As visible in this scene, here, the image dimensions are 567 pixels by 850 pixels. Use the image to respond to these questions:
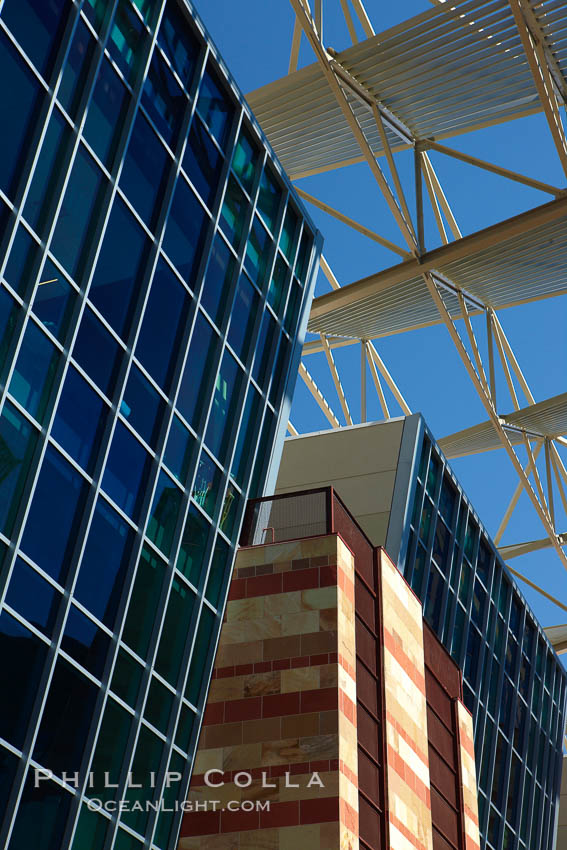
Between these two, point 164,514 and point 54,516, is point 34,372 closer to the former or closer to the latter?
point 54,516

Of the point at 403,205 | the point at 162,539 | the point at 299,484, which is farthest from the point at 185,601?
the point at 403,205

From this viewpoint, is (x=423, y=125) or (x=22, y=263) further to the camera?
(x=423, y=125)

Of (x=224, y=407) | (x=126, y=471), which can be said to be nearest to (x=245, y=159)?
(x=224, y=407)

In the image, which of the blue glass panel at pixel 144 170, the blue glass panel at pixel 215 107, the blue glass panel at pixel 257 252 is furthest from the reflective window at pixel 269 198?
the blue glass panel at pixel 144 170

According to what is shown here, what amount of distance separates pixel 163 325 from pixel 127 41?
4.49 meters

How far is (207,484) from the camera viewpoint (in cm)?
2069

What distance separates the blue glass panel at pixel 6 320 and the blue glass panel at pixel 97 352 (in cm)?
156

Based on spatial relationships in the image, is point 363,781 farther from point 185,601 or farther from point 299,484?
point 299,484

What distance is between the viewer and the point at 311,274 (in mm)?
24750

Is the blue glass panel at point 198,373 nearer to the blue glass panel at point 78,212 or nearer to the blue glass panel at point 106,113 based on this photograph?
the blue glass panel at point 78,212

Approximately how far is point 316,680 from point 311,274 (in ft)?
28.6

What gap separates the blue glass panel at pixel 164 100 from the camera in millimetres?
19156

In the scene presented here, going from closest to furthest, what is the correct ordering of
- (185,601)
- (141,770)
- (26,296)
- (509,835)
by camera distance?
1. (26,296)
2. (141,770)
3. (185,601)
4. (509,835)

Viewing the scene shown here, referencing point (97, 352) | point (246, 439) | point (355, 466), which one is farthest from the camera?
point (355, 466)
